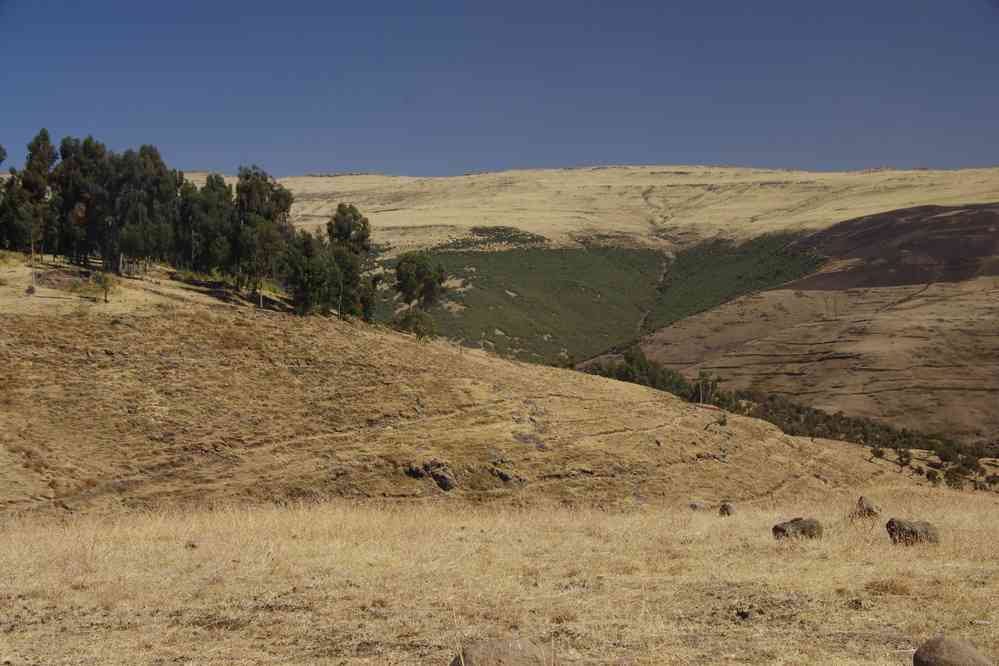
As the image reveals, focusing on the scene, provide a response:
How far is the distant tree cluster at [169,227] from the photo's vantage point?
42219 millimetres

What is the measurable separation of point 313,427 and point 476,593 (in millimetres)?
17292

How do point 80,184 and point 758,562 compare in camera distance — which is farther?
point 80,184

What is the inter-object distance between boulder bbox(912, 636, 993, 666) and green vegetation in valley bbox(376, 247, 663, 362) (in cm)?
7109

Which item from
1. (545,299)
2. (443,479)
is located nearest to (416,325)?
(443,479)

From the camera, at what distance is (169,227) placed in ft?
153

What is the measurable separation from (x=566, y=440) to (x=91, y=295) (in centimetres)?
1913

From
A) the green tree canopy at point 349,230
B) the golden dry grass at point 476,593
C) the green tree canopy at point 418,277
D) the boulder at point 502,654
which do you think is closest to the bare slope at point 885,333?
the green tree canopy at point 418,277

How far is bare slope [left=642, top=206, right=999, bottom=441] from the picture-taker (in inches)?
2687

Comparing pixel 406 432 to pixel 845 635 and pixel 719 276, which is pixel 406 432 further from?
pixel 719 276

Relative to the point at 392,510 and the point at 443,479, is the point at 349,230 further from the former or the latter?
the point at 392,510

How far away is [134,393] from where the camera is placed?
26625 mm

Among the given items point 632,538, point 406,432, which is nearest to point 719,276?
point 406,432

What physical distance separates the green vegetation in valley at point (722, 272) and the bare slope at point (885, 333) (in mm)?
6971

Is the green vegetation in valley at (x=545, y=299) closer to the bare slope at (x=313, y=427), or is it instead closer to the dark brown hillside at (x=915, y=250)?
the dark brown hillside at (x=915, y=250)
